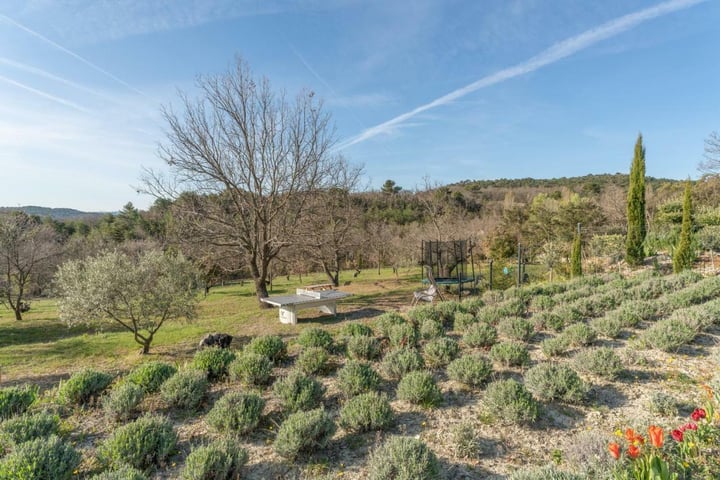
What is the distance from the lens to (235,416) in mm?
3514

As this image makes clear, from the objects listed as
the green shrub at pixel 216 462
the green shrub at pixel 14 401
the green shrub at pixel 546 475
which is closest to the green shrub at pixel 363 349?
the green shrub at pixel 216 462

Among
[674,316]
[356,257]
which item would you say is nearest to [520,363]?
[674,316]

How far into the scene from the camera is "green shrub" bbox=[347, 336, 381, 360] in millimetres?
5465

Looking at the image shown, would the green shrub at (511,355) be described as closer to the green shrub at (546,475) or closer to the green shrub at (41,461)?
the green shrub at (546,475)

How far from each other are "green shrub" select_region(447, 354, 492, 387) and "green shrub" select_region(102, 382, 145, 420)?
4.08 metres

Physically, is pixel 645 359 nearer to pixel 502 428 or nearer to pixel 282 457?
pixel 502 428

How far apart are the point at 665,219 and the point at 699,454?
1900 cm

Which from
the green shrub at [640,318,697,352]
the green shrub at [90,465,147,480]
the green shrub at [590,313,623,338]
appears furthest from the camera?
the green shrub at [590,313,623,338]

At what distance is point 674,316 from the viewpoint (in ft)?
18.1

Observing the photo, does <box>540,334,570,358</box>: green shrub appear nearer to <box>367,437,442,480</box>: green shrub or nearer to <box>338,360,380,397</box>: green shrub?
<box>338,360,380,397</box>: green shrub

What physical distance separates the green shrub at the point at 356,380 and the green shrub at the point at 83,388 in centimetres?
344

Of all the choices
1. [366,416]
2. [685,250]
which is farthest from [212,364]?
[685,250]

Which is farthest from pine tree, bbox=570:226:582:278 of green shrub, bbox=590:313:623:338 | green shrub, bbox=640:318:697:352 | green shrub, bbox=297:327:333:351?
green shrub, bbox=297:327:333:351

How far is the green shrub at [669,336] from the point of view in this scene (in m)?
4.66
